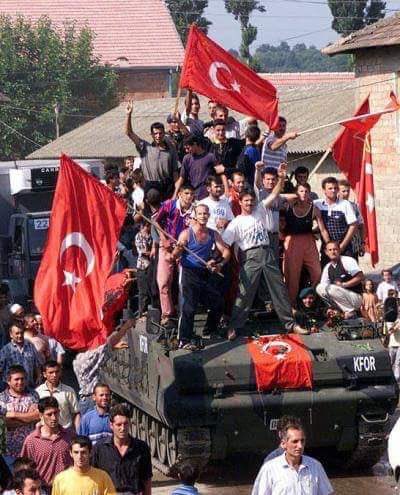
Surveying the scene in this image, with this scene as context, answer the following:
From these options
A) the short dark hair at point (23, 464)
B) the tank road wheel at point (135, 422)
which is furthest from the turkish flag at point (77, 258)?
the short dark hair at point (23, 464)

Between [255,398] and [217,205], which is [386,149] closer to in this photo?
[217,205]

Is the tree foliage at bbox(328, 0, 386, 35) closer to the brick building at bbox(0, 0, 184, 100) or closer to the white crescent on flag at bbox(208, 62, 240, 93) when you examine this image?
the brick building at bbox(0, 0, 184, 100)

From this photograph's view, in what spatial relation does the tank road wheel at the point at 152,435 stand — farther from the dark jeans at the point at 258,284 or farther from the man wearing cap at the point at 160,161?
the man wearing cap at the point at 160,161

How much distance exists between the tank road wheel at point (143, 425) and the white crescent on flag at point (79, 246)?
271cm

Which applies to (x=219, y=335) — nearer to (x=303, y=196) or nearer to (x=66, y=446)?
(x=303, y=196)

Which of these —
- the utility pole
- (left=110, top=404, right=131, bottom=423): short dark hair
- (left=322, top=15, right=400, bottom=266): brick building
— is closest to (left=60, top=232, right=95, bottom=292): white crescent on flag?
(left=110, top=404, right=131, bottom=423): short dark hair

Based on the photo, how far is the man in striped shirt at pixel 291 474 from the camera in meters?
11.0

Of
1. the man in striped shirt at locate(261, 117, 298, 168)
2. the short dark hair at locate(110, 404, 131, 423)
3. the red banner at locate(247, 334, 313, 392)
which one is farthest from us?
the man in striped shirt at locate(261, 117, 298, 168)

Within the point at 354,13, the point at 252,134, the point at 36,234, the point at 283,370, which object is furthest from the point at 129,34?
the point at 283,370

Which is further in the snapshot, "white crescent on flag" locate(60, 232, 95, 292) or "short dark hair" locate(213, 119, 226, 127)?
"short dark hair" locate(213, 119, 226, 127)

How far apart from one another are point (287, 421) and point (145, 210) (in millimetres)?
7386

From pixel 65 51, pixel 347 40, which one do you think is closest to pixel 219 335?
pixel 347 40

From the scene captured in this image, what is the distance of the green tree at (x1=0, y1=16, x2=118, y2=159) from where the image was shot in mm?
64875

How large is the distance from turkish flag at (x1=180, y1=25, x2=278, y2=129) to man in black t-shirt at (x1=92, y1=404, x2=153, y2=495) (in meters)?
7.00
